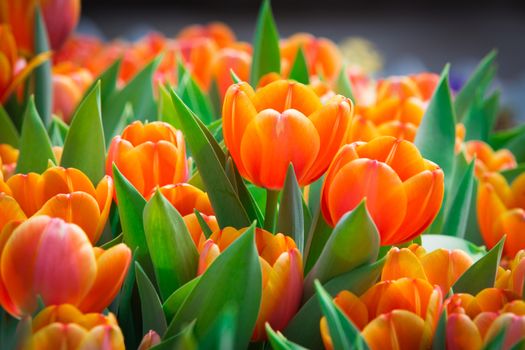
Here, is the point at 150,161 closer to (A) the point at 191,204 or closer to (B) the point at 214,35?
(A) the point at 191,204

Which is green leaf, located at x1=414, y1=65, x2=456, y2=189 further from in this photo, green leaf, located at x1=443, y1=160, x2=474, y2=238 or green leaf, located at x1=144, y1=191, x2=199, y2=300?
green leaf, located at x1=144, y1=191, x2=199, y2=300

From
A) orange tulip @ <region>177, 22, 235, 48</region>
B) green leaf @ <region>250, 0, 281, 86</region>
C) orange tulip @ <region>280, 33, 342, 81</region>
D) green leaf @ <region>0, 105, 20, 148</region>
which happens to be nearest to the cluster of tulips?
green leaf @ <region>0, 105, 20, 148</region>

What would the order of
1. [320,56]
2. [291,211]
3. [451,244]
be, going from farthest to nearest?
[320,56] < [451,244] < [291,211]

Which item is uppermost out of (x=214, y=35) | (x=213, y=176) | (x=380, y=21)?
(x=213, y=176)

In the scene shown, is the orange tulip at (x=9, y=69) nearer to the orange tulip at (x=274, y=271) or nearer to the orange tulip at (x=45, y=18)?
the orange tulip at (x=45, y=18)

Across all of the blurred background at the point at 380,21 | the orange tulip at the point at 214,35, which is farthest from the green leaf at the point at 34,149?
the blurred background at the point at 380,21

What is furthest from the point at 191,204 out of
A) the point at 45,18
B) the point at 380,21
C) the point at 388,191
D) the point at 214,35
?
the point at 380,21
